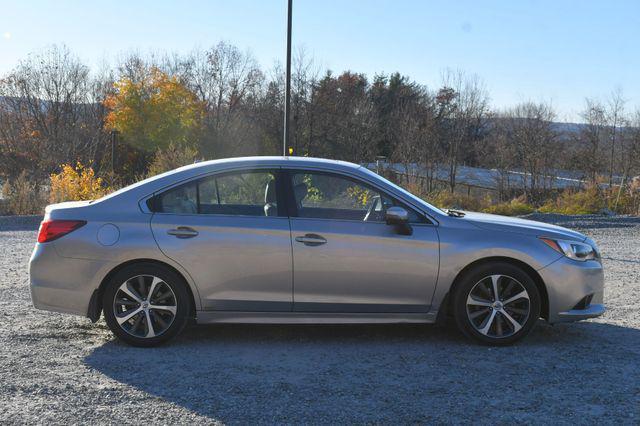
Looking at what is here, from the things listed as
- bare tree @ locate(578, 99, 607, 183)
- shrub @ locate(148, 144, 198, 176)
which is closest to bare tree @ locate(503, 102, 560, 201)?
bare tree @ locate(578, 99, 607, 183)

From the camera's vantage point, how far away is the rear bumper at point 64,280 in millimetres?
5457

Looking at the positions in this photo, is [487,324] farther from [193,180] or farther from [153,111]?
[153,111]

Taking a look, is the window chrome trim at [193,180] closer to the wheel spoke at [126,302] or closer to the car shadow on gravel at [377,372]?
the wheel spoke at [126,302]

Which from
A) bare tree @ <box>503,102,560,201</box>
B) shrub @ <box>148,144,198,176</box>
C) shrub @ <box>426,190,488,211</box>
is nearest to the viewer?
shrub @ <box>148,144,198,176</box>

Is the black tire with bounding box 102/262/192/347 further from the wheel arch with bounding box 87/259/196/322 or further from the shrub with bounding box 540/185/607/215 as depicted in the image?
the shrub with bounding box 540/185/607/215

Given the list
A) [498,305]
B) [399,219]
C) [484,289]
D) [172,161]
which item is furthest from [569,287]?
[172,161]

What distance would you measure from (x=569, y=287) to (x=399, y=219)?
1557 mm

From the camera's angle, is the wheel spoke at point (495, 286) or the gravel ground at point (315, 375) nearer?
the gravel ground at point (315, 375)

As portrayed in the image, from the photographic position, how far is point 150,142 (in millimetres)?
49250

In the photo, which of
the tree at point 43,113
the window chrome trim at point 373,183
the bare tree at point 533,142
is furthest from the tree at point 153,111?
the window chrome trim at point 373,183

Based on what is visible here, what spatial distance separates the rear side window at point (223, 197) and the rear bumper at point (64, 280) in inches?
28.2

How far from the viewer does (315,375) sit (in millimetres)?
4852

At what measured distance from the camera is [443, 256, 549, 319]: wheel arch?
563 cm

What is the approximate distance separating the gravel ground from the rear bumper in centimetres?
36
